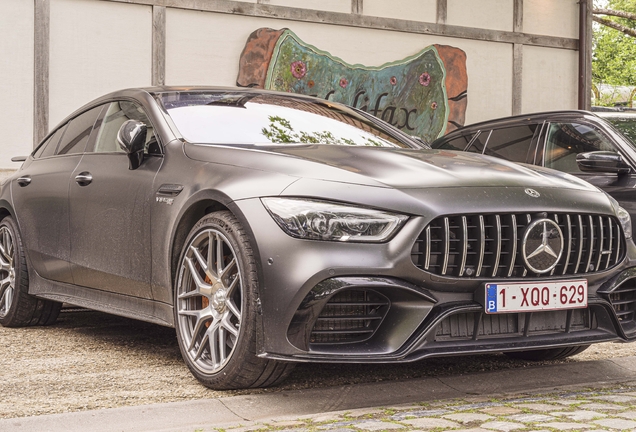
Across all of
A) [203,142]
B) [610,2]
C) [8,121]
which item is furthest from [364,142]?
[610,2]

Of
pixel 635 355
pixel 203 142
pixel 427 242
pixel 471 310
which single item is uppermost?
pixel 203 142

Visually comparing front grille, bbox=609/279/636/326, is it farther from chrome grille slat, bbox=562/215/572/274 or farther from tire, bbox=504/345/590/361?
tire, bbox=504/345/590/361

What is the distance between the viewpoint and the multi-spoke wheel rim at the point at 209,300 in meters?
4.22

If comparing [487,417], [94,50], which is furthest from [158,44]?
[487,417]

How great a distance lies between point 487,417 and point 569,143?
4392 millimetres

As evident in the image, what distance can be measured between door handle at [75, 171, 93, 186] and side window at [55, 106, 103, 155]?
364mm

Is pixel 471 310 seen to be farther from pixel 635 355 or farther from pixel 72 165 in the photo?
pixel 72 165

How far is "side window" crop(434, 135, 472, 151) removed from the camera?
27.6 feet

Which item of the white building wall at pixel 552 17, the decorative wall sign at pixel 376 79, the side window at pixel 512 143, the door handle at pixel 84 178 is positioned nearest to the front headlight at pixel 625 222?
the door handle at pixel 84 178

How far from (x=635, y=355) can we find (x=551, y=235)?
5.05ft

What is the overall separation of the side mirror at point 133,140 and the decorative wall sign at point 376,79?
765 centimetres

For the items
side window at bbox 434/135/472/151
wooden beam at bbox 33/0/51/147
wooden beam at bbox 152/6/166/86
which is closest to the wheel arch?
side window at bbox 434/135/472/151

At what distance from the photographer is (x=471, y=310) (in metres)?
3.99

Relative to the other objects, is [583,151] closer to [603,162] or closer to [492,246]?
[603,162]
